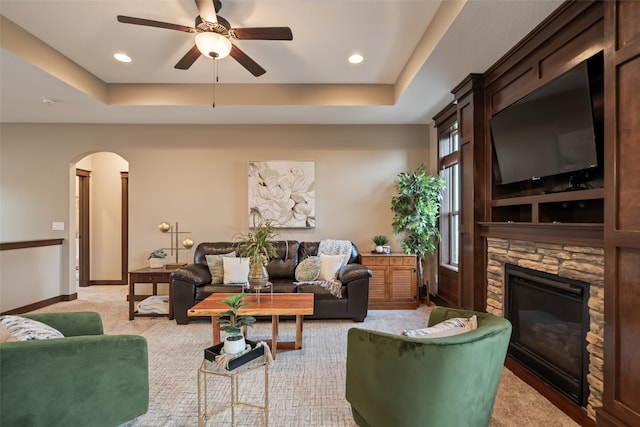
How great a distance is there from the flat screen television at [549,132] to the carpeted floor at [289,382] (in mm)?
1737

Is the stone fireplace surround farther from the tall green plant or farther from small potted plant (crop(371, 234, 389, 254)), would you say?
small potted plant (crop(371, 234, 389, 254))

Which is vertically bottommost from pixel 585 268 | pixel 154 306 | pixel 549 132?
pixel 154 306

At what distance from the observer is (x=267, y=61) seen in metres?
3.46

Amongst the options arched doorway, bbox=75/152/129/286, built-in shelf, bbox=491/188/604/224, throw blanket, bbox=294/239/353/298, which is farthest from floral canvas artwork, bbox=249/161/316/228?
arched doorway, bbox=75/152/129/286

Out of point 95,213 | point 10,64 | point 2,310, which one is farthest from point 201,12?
point 95,213

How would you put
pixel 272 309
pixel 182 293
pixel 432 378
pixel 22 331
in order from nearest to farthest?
pixel 432 378, pixel 22 331, pixel 272 309, pixel 182 293

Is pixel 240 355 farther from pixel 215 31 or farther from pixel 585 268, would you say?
pixel 215 31

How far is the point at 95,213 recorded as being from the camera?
5.89 metres

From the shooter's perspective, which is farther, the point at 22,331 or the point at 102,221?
the point at 102,221

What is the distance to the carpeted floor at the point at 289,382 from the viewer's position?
6.66 ft

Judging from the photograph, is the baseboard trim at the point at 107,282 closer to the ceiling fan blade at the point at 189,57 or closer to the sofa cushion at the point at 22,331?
the sofa cushion at the point at 22,331

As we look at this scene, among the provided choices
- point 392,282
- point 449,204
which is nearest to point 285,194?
point 392,282

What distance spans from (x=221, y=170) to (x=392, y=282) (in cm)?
327

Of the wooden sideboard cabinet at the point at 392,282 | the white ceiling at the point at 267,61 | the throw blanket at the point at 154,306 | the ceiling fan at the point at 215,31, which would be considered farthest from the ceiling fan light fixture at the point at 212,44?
the throw blanket at the point at 154,306
